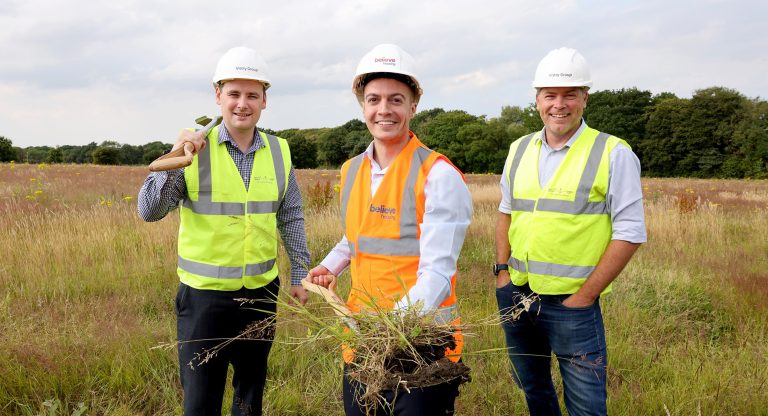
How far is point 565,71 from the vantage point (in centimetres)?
291

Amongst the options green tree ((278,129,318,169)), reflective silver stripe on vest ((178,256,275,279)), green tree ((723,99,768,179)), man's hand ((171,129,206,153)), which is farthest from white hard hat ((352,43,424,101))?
green tree ((278,129,318,169))

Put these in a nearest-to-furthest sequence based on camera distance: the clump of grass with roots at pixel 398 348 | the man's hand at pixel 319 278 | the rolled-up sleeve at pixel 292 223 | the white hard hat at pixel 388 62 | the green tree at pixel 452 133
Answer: the clump of grass with roots at pixel 398 348 → the white hard hat at pixel 388 62 → the man's hand at pixel 319 278 → the rolled-up sleeve at pixel 292 223 → the green tree at pixel 452 133

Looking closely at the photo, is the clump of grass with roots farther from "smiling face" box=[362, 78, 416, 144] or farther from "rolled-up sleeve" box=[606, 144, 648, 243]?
"rolled-up sleeve" box=[606, 144, 648, 243]

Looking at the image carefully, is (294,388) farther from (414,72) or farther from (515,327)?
(414,72)

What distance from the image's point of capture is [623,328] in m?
5.06

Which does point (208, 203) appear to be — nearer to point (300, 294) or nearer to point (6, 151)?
point (300, 294)

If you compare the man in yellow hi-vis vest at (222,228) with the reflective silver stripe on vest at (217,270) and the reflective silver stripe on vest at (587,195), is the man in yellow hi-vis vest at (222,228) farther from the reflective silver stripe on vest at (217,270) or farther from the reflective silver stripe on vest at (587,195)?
the reflective silver stripe on vest at (587,195)

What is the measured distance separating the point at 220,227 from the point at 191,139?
1.73ft

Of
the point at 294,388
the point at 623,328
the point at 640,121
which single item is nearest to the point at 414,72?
the point at 294,388

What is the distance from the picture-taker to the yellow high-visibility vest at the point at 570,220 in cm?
280

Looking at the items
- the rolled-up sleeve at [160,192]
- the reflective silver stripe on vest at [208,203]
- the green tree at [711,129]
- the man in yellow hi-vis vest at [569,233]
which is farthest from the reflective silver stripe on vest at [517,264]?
the green tree at [711,129]

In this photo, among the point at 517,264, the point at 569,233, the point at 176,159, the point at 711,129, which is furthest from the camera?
the point at 711,129

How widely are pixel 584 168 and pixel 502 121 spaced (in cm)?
9463

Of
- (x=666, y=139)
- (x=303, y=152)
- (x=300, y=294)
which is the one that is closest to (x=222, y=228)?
(x=300, y=294)
